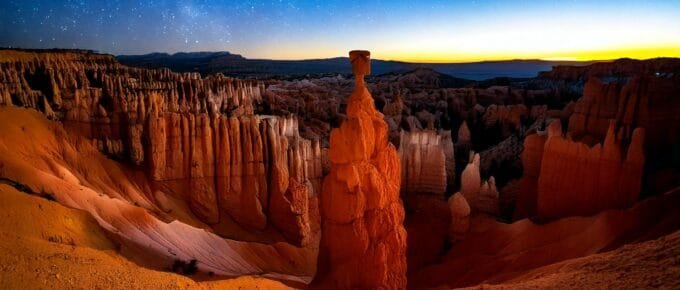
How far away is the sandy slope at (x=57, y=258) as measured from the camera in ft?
21.6

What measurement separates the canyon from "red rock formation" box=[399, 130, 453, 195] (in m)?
0.08

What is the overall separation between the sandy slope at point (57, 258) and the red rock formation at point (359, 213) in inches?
67.5

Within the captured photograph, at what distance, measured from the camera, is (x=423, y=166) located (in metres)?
24.7

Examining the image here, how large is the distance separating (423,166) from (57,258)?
64.6 feet

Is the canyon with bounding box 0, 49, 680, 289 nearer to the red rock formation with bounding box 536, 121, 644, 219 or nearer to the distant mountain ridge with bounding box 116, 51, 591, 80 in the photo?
the red rock formation with bounding box 536, 121, 644, 219

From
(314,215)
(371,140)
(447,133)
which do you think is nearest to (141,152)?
(314,215)

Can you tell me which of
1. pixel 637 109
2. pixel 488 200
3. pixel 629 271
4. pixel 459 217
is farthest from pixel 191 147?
pixel 637 109

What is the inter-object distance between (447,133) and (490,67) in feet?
432

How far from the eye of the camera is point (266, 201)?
2092 centimetres

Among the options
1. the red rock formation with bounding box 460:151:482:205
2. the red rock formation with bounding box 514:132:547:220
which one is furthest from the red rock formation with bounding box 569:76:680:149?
the red rock formation with bounding box 460:151:482:205

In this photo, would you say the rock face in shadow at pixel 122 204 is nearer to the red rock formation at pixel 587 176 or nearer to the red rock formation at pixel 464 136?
the red rock formation at pixel 587 176

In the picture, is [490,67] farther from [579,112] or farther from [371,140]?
[371,140]

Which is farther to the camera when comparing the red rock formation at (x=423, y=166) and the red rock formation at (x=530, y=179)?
the red rock formation at (x=423, y=166)

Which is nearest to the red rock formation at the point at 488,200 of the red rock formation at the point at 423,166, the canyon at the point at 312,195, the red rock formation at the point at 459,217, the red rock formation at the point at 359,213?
the canyon at the point at 312,195
